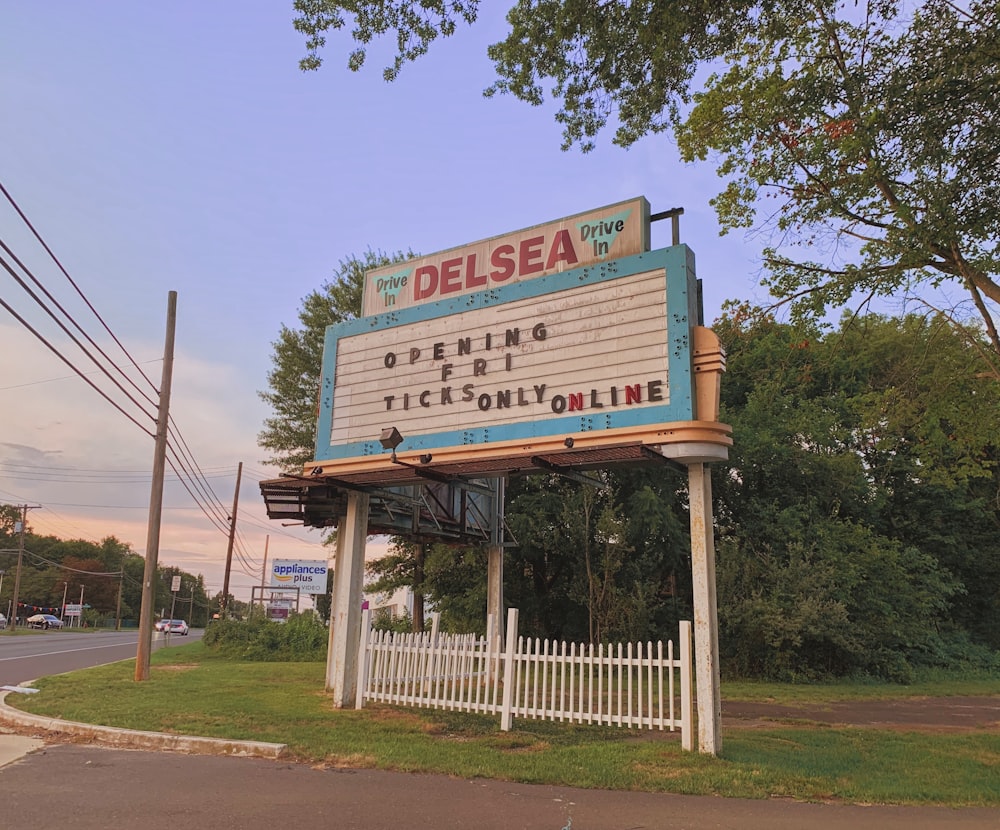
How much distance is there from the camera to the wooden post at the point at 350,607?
1164cm

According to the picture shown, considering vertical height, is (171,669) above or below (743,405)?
A: below

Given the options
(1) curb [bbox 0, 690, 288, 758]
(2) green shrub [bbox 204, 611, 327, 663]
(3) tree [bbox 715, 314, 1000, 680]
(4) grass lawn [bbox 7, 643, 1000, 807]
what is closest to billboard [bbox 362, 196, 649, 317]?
(3) tree [bbox 715, 314, 1000, 680]

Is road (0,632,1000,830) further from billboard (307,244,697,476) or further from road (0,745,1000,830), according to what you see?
billboard (307,244,697,476)

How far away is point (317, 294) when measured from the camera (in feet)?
94.9

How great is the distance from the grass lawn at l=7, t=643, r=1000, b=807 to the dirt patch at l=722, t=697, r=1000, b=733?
0.90 meters

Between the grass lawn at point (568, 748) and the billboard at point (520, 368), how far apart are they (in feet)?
11.9

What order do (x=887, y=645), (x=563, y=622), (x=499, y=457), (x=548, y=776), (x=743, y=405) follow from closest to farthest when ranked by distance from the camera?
(x=548, y=776), (x=499, y=457), (x=887, y=645), (x=563, y=622), (x=743, y=405)

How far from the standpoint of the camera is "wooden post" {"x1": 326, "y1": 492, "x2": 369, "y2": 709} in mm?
11641

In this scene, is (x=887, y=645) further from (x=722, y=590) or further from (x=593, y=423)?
(x=593, y=423)

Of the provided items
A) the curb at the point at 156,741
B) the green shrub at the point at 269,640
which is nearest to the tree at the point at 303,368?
the green shrub at the point at 269,640

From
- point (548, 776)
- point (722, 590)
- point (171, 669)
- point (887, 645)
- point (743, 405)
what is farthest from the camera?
point (743, 405)

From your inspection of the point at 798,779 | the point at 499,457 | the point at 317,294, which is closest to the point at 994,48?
the point at 499,457

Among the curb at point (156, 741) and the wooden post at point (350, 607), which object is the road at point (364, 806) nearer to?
the curb at point (156, 741)

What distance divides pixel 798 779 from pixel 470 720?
483 centimetres
